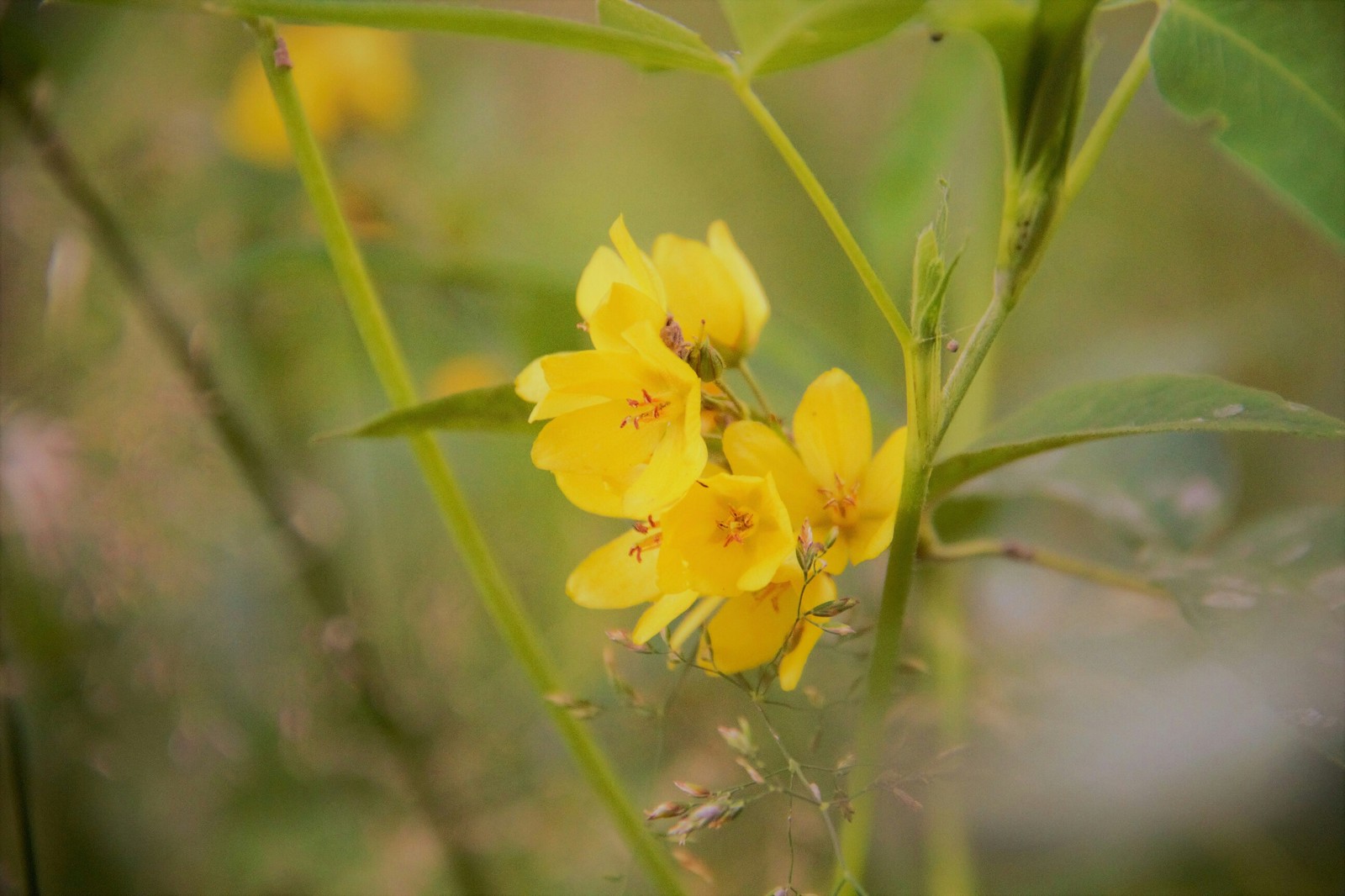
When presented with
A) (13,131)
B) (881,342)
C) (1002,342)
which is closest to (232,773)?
(13,131)

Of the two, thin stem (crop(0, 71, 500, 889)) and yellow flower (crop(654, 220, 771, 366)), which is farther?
thin stem (crop(0, 71, 500, 889))

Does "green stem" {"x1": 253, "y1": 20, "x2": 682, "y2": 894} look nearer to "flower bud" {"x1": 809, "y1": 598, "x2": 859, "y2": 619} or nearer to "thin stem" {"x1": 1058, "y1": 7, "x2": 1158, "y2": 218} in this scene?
"flower bud" {"x1": 809, "y1": 598, "x2": 859, "y2": 619}

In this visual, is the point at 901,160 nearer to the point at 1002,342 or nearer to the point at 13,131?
the point at 1002,342

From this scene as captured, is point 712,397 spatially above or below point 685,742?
above

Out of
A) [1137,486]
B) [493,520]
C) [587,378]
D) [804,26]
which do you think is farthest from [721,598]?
[493,520]

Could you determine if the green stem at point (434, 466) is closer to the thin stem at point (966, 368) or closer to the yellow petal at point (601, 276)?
the yellow petal at point (601, 276)

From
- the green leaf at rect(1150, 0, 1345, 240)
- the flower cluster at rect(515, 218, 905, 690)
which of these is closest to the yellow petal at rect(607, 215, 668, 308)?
the flower cluster at rect(515, 218, 905, 690)

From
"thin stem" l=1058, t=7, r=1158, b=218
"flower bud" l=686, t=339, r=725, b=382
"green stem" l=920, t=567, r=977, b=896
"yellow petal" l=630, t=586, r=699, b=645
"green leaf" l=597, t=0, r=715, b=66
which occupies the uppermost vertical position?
"green leaf" l=597, t=0, r=715, b=66

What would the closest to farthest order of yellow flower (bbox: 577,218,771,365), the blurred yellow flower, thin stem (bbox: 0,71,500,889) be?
1. yellow flower (bbox: 577,218,771,365)
2. thin stem (bbox: 0,71,500,889)
3. the blurred yellow flower
